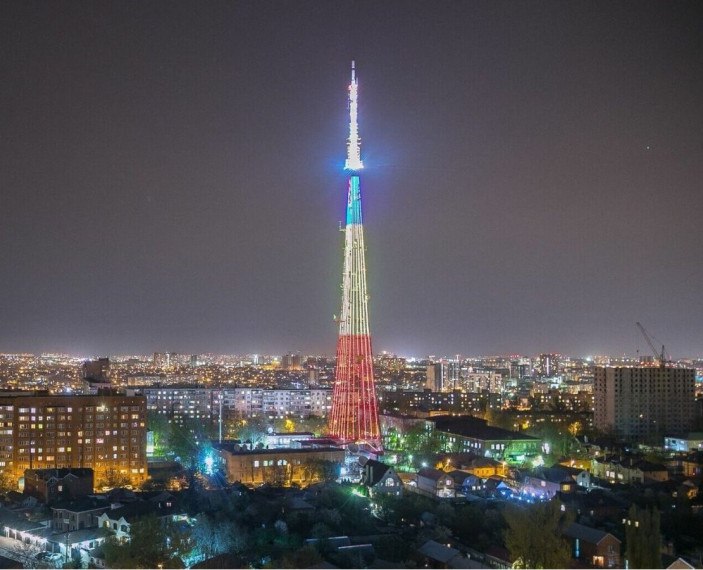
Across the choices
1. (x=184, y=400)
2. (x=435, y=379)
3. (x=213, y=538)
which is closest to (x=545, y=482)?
(x=213, y=538)

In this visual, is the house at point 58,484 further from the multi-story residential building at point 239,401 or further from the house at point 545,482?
the multi-story residential building at point 239,401

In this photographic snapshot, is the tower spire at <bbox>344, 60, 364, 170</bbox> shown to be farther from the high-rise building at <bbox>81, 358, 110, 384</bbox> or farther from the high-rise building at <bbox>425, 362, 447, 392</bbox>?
the high-rise building at <bbox>425, 362, 447, 392</bbox>

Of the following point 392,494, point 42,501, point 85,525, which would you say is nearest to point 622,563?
point 392,494

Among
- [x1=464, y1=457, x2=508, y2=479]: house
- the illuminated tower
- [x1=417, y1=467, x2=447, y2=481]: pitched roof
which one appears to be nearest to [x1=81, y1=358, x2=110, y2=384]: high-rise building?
the illuminated tower

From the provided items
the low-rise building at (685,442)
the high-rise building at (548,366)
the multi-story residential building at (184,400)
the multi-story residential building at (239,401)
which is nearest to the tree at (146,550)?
the low-rise building at (685,442)

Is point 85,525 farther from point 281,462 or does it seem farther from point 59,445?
point 59,445

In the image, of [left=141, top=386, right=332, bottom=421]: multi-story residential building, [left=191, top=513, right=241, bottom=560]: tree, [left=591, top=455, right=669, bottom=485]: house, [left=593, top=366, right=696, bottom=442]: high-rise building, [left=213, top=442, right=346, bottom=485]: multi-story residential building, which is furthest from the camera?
[left=141, top=386, right=332, bottom=421]: multi-story residential building

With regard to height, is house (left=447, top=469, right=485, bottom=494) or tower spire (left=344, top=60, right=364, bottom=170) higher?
tower spire (left=344, top=60, right=364, bottom=170)
